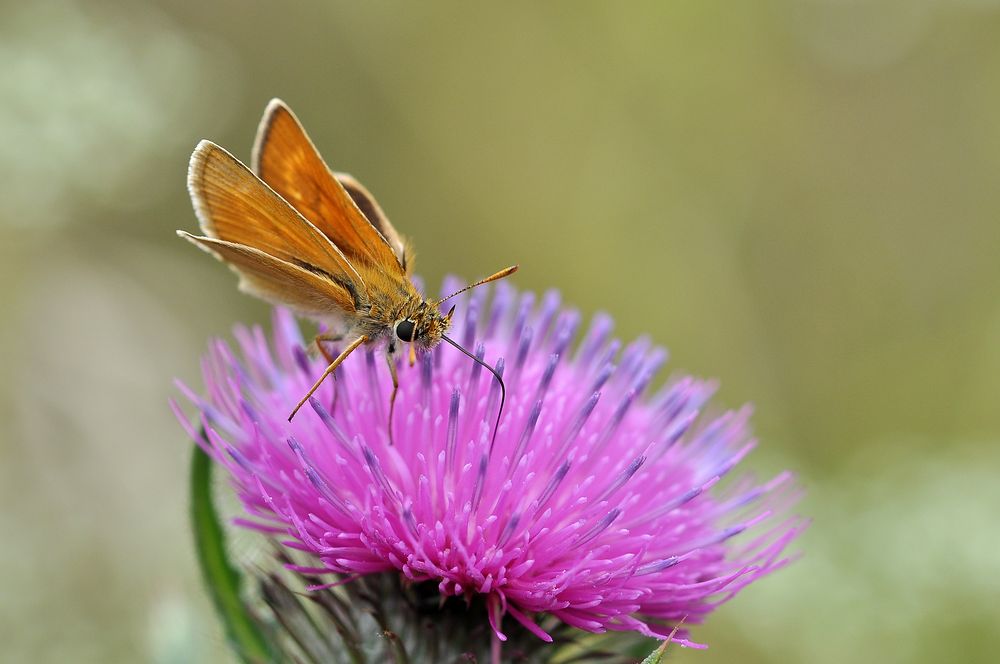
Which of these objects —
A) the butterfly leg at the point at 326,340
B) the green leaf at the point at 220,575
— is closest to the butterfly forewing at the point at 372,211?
the butterfly leg at the point at 326,340

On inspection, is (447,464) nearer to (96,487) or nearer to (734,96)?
(96,487)

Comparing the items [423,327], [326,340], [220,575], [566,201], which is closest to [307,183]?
[326,340]

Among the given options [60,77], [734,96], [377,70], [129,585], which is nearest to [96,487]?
[129,585]

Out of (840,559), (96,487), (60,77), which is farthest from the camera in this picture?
(96,487)

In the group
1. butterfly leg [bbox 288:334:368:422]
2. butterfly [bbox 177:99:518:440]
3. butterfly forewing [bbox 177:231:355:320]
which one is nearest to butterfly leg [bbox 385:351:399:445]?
butterfly [bbox 177:99:518:440]

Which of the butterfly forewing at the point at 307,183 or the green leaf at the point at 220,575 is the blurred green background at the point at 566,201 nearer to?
the green leaf at the point at 220,575
